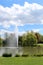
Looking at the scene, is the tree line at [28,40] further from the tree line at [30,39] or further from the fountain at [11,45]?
the fountain at [11,45]

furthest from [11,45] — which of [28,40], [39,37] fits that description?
[39,37]

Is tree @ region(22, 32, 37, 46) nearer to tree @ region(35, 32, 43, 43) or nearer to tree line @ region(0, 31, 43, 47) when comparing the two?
tree line @ region(0, 31, 43, 47)

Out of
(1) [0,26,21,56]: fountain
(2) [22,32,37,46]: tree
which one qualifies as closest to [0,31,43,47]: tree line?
(2) [22,32,37,46]: tree

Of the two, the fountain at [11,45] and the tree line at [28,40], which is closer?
the fountain at [11,45]

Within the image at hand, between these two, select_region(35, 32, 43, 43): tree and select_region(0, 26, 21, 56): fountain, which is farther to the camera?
select_region(35, 32, 43, 43): tree

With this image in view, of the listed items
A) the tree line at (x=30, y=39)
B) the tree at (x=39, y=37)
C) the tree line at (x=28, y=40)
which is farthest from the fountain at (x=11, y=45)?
the tree at (x=39, y=37)

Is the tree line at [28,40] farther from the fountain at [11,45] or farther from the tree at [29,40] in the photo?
the fountain at [11,45]

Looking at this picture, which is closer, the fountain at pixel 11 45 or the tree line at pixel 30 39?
the fountain at pixel 11 45

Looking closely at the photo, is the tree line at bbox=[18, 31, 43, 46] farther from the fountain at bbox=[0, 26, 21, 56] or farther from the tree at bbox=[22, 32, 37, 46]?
the fountain at bbox=[0, 26, 21, 56]

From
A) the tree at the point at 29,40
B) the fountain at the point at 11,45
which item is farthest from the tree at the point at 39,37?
the fountain at the point at 11,45

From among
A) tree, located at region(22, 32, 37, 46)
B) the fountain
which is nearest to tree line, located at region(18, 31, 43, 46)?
tree, located at region(22, 32, 37, 46)

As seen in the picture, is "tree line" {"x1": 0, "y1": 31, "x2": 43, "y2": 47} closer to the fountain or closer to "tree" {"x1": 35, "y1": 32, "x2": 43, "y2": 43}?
"tree" {"x1": 35, "y1": 32, "x2": 43, "y2": 43}

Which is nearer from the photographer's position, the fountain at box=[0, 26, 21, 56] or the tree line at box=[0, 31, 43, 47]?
the fountain at box=[0, 26, 21, 56]

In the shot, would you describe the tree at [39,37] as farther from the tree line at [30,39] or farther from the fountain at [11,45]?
the fountain at [11,45]
